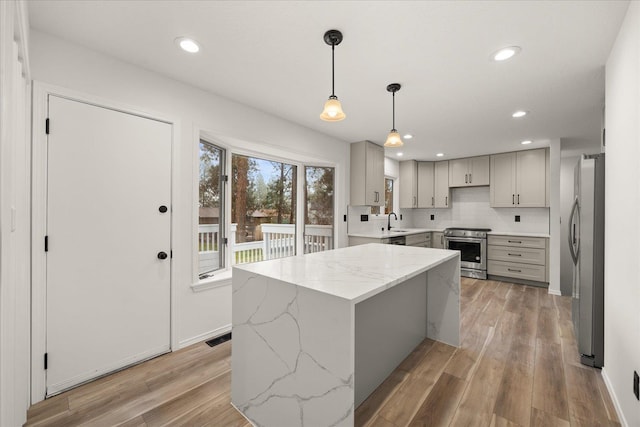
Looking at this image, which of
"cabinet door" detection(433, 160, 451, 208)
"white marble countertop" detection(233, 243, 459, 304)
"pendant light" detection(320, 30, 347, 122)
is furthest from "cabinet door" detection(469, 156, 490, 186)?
"pendant light" detection(320, 30, 347, 122)

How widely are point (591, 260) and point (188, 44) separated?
338 centimetres

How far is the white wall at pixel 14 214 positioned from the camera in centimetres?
93

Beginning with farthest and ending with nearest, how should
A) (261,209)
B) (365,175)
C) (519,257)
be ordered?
(519,257), (365,175), (261,209)

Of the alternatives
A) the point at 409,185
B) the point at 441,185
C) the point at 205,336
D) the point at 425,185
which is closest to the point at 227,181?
the point at 205,336

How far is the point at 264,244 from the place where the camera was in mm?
3742

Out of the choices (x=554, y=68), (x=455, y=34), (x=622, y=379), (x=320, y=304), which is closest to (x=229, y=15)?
(x=455, y=34)

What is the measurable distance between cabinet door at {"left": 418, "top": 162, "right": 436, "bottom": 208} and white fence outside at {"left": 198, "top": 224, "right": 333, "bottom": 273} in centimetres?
272

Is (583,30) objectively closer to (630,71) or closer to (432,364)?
(630,71)

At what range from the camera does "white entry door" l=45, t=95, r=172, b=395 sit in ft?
6.17

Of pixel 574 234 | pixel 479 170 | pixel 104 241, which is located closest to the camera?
pixel 104 241

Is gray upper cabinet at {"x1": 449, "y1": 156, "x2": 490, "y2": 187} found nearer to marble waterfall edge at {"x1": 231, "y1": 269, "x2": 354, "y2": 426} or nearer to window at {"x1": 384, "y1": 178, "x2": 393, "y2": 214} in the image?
window at {"x1": 384, "y1": 178, "x2": 393, "y2": 214}

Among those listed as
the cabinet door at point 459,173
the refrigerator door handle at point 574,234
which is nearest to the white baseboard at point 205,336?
the refrigerator door handle at point 574,234

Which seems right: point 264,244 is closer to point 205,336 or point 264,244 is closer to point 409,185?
point 205,336

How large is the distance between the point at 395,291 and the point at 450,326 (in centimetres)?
84
